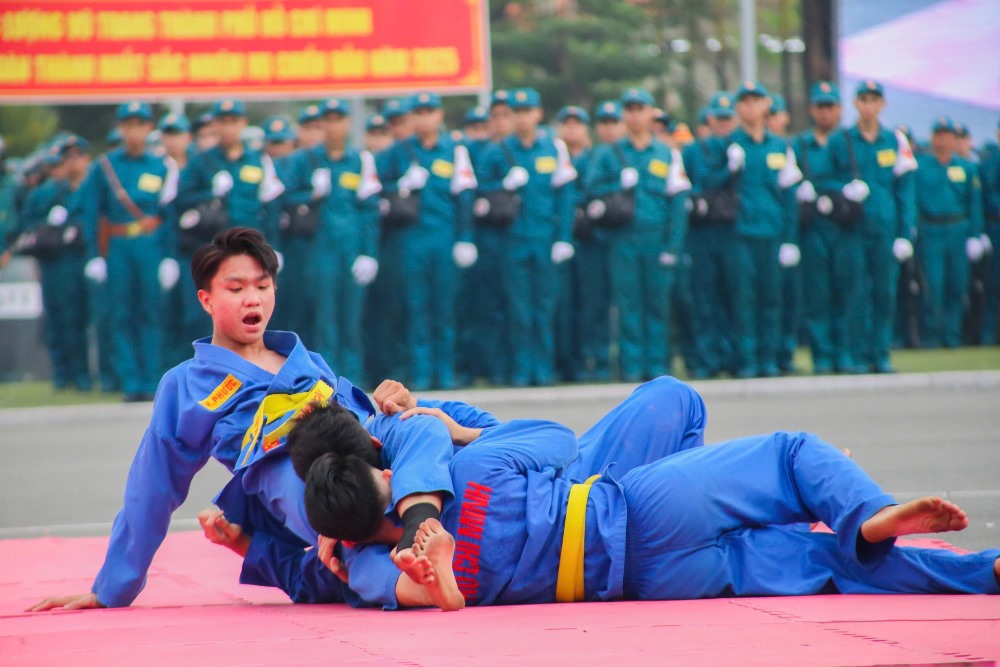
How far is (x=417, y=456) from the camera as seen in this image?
4113mm

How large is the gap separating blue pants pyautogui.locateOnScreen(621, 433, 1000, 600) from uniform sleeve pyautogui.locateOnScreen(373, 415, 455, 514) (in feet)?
1.69

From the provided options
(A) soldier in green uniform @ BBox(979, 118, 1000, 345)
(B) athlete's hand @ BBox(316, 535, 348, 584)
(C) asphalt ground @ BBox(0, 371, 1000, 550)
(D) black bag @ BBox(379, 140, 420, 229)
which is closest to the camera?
(B) athlete's hand @ BBox(316, 535, 348, 584)

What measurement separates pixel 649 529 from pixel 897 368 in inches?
415

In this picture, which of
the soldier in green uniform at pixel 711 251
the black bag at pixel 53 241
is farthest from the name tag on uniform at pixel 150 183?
the soldier in green uniform at pixel 711 251

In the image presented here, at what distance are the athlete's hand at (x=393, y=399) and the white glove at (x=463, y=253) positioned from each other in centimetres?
872

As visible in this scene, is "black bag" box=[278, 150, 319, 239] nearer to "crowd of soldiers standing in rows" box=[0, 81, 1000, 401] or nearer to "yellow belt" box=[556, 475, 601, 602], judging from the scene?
"crowd of soldiers standing in rows" box=[0, 81, 1000, 401]

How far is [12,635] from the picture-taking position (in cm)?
405

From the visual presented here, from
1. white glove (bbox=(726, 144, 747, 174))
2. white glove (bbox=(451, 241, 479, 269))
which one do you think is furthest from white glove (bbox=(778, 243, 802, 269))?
white glove (bbox=(451, 241, 479, 269))

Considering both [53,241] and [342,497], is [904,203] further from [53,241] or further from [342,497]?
[342,497]

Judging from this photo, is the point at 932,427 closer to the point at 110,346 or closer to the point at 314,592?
the point at 314,592

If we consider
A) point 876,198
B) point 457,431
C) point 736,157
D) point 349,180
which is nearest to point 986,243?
point 876,198

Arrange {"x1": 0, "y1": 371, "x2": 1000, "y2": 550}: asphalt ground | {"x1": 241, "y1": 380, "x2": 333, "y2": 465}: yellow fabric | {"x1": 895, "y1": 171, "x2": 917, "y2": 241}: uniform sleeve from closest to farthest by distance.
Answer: {"x1": 241, "y1": 380, "x2": 333, "y2": 465}: yellow fabric → {"x1": 0, "y1": 371, "x2": 1000, "y2": 550}: asphalt ground → {"x1": 895, "y1": 171, "x2": 917, "y2": 241}: uniform sleeve

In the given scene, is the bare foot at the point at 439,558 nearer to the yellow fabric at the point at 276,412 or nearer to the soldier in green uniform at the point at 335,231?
the yellow fabric at the point at 276,412

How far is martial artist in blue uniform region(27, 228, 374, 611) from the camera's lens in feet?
14.9
